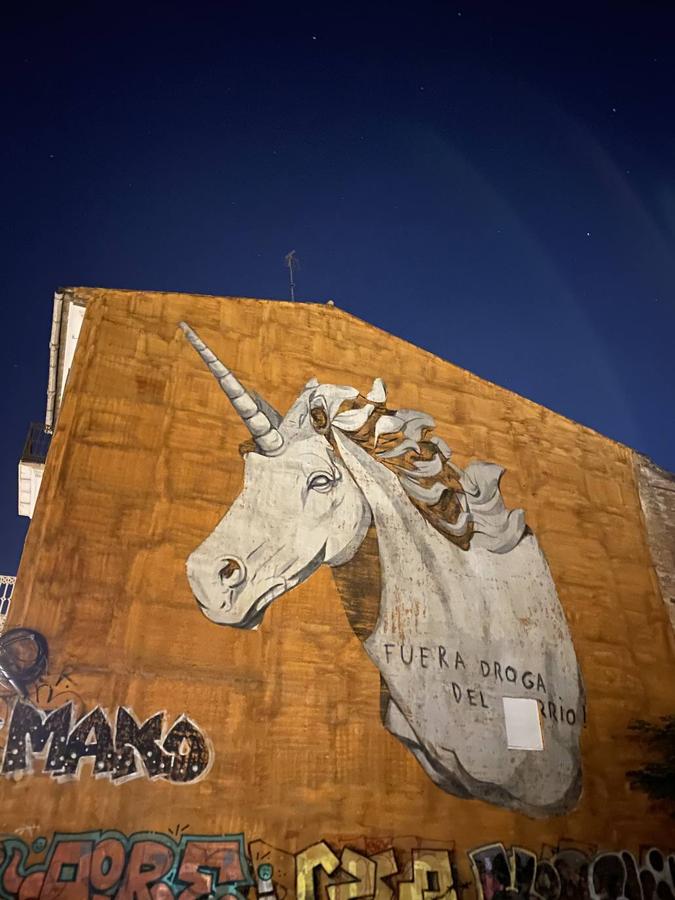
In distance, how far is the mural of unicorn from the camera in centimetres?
1034

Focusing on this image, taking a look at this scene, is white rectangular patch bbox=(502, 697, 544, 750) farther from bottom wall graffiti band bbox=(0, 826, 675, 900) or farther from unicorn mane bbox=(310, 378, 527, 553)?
unicorn mane bbox=(310, 378, 527, 553)

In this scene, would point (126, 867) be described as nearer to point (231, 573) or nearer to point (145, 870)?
point (145, 870)

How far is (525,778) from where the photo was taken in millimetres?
10781

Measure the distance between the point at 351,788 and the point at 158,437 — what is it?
18.7 feet

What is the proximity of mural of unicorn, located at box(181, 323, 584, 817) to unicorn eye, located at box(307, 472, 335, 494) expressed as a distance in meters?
0.02

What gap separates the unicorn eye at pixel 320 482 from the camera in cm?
1143

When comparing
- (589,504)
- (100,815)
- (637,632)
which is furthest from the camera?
(589,504)

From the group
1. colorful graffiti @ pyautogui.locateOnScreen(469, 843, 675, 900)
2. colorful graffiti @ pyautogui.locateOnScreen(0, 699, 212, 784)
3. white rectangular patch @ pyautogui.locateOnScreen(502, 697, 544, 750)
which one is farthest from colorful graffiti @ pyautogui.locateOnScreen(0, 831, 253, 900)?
white rectangular patch @ pyautogui.locateOnScreen(502, 697, 544, 750)

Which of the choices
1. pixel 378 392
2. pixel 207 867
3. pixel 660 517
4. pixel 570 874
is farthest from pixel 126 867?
pixel 660 517

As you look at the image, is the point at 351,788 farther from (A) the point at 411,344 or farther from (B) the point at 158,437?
(A) the point at 411,344

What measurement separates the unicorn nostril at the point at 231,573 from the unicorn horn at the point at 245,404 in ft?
6.34

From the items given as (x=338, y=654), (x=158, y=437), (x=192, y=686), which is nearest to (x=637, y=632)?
(x=338, y=654)

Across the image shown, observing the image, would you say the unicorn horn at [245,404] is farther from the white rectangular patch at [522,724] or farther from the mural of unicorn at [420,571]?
the white rectangular patch at [522,724]

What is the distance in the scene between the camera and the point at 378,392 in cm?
1294
